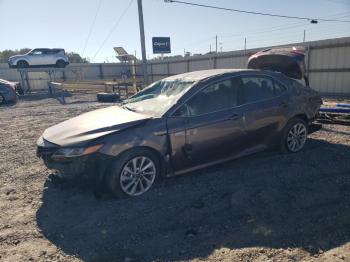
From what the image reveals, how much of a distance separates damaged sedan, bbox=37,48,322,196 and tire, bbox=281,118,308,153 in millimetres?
18

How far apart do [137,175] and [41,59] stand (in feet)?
87.2

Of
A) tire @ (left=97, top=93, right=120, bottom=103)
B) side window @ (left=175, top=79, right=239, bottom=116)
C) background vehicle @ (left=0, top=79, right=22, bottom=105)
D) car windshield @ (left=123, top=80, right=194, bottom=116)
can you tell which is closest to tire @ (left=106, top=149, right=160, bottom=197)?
car windshield @ (left=123, top=80, right=194, bottom=116)

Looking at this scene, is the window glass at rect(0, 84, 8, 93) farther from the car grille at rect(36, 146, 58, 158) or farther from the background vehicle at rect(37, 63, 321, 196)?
the car grille at rect(36, 146, 58, 158)

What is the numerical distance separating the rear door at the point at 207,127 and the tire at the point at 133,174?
339mm

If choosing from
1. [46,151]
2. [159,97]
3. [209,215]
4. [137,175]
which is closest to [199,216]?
[209,215]

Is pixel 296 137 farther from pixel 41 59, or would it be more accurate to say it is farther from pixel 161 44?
pixel 41 59

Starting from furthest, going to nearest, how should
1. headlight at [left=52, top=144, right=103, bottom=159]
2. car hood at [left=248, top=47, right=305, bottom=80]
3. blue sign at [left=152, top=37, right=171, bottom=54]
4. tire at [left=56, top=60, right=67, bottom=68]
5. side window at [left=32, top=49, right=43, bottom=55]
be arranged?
tire at [left=56, top=60, right=67, bottom=68] → side window at [left=32, top=49, right=43, bottom=55] → blue sign at [left=152, top=37, right=171, bottom=54] → car hood at [left=248, top=47, right=305, bottom=80] → headlight at [left=52, top=144, right=103, bottom=159]

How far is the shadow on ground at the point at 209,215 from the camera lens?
3117 millimetres

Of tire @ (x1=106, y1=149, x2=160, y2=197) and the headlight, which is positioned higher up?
the headlight

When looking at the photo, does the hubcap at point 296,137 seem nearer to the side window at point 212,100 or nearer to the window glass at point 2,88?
the side window at point 212,100

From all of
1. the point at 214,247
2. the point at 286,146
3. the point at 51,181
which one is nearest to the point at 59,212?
the point at 51,181

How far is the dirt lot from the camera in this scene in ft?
9.98

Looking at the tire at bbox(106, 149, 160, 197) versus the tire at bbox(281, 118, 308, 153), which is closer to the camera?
the tire at bbox(106, 149, 160, 197)

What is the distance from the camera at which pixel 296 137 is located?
567 cm
